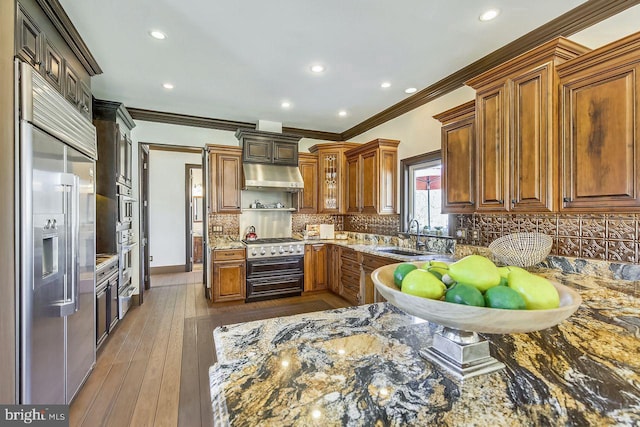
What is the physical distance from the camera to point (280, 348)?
2.97 feet

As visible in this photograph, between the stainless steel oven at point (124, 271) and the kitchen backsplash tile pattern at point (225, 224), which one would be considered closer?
the stainless steel oven at point (124, 271)

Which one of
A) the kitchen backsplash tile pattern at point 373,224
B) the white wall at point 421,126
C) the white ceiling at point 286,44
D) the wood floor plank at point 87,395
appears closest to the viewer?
the wood floor plank at point 87,395

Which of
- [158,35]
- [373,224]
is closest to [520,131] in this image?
[373,224]

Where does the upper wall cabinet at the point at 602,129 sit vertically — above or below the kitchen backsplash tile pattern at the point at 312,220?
above

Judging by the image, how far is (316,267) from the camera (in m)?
4.76

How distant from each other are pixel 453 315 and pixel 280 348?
20.9 inches

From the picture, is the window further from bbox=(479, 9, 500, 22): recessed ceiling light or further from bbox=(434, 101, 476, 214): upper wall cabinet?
bbox=(479, 9, 500, 22): recessed ceiling light

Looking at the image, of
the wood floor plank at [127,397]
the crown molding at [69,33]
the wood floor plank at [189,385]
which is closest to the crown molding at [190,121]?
the crown molding at [69,33]

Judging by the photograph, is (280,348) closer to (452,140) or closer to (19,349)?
(19,349)

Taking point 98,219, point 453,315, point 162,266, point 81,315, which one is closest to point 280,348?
point 453,315

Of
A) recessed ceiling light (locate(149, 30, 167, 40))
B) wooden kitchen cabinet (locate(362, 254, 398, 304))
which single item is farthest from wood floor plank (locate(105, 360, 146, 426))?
recessed ceiling light (locate(149, 30, 167, 40))

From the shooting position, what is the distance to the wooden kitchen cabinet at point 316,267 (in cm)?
470

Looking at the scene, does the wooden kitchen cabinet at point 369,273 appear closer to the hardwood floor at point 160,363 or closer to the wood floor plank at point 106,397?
the hardwood floor at point 160,363

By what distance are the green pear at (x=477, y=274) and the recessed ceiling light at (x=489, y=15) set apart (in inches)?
91.8
